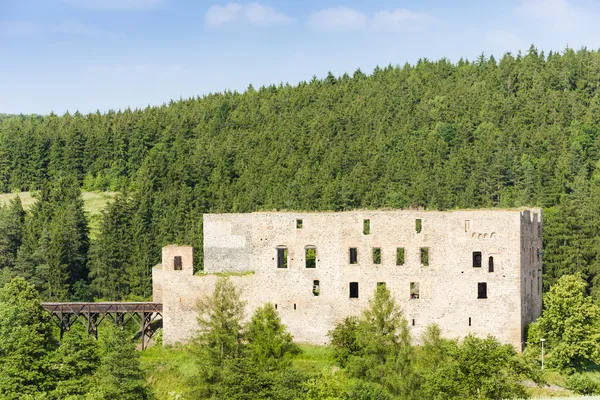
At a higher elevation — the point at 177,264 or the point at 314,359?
the point at 177,264

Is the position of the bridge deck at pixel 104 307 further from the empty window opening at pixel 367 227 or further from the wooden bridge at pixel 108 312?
the empty window opening at pixel 367 227

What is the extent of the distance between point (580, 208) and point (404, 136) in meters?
37.8

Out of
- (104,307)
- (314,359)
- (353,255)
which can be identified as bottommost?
(314,359)

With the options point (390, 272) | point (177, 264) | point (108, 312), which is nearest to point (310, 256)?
point (390, 272)

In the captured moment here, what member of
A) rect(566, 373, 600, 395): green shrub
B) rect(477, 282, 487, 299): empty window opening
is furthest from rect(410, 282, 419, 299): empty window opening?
rect(566, 373, 600, 395): green shrub

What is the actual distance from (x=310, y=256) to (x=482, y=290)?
35.5 ft

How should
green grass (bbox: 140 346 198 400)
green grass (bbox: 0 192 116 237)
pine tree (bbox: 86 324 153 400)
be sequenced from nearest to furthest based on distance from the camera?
pine tree (bbox: 86 324 153 400) → green grass (bbox: 140 346 198 400) → green grass (bbox: 0 192 116 237)

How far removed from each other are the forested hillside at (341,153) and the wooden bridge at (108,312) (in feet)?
62.2

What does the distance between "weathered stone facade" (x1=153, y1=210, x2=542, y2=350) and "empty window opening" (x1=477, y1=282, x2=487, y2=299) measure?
0.06m

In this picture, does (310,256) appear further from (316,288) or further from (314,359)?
(314,359)

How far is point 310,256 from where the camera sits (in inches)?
2151

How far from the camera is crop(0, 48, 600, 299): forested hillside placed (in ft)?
270

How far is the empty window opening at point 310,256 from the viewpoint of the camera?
51531 mm

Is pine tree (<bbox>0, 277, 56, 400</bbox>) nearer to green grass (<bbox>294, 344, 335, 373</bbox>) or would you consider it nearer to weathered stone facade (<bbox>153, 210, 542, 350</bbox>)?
weathered stone facade (<bbox>153, 210, 542, 350</bbox>)
